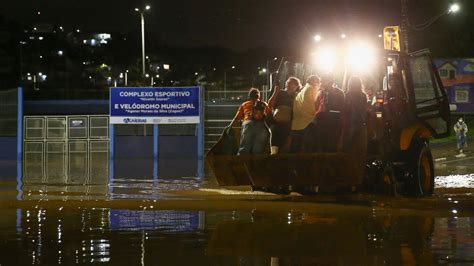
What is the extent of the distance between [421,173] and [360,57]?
8.34 feet

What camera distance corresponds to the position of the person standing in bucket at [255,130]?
1422 centimetres

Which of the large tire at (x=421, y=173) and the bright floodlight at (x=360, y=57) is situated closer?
the bright floodlight at (x=360, y=57)

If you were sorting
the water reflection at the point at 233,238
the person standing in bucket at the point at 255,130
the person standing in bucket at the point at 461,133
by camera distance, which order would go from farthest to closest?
the person standing in bucket at the point at 461,133 → the person standing in bucket at the point at 255,130 → the water reflection at the point at 233,238

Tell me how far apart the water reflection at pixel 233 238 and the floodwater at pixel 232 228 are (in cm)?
1

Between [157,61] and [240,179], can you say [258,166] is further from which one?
[157,61]

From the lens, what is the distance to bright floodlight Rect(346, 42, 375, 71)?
14898mm

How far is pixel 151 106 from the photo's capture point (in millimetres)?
38000

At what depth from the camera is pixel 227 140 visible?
1473 centimetres

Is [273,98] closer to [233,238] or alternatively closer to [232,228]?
[232,228]

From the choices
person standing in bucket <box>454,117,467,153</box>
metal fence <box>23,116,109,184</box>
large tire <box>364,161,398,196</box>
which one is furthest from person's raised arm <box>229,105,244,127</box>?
metal fence <box>23,116,109,184</box>

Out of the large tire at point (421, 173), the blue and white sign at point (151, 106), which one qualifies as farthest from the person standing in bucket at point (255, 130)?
the blue and white sign at point (151, 106)

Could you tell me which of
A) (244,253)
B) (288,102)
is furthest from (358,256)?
(288,102)

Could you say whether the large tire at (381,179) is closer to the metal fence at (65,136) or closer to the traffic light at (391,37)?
the traffic light at (391,37)

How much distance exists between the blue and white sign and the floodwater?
21.5 m
